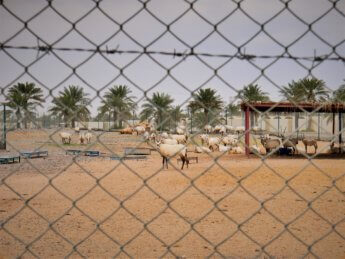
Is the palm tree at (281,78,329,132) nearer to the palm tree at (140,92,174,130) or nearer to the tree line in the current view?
the tree line

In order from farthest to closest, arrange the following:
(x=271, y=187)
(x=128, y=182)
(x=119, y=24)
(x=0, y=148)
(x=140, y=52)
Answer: (x=0, y=148)
(x=128, y=182)
(x=271, y=187)
(x=140, y=52)
(x=119, y=24)

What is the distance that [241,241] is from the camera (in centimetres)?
451

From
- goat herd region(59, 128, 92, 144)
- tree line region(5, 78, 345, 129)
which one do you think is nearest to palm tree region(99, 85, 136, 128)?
tree line region(5, 78, 345, 129)

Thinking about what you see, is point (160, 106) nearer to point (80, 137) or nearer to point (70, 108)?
point (70, 108)

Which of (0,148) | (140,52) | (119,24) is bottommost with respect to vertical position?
(0,148)

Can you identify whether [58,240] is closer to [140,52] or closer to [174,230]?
[174,230]

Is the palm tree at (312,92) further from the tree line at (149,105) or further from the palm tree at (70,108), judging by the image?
the palm tree at (70,108)

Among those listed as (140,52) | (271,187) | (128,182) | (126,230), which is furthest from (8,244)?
(271,187)

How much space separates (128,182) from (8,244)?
5.29 m

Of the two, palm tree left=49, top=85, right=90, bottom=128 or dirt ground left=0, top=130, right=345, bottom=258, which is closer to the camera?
palm tree left=49, top=85, right=90, bottom=128

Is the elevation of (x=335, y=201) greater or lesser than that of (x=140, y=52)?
lesser

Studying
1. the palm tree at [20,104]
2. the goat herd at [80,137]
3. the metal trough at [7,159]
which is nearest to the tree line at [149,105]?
the palm tree at [20,104]

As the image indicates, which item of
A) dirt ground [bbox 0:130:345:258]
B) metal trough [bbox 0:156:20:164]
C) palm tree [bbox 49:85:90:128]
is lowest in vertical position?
metal trough [bbox 0:156:20:164]

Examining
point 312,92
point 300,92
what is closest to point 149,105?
point 300,92
